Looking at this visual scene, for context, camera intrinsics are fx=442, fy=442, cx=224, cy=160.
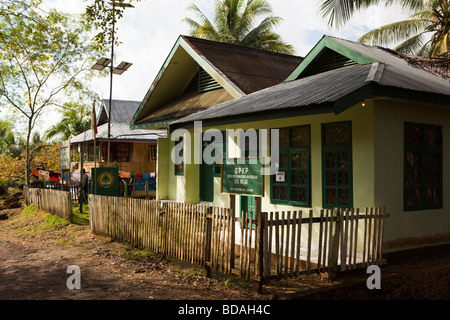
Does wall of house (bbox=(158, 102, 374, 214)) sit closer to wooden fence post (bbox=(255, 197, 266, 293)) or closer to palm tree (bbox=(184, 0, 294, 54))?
wooden fence post (bbox=(255, 197, 266, 293))

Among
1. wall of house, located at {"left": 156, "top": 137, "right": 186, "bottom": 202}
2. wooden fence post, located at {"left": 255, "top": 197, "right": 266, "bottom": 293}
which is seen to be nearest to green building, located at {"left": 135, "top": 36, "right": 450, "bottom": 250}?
wooden fence post, located at {"left": 255, "top": 197, "right": 266, "bottom": 293}

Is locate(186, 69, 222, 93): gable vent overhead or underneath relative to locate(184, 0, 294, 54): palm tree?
underneath

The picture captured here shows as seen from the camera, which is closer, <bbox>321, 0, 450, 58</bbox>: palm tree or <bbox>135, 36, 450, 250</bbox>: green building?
<bbox>135, 36, 450, 250</bbox>: green building

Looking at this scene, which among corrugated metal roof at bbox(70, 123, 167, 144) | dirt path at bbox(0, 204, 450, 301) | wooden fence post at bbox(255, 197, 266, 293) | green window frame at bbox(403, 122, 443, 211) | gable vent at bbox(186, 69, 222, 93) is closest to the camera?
wooden fence post at bbox(255, 197, 266, 293)

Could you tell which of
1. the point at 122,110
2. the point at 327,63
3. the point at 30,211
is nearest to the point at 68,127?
the point at 122,110

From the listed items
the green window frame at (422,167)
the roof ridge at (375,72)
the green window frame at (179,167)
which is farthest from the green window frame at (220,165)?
the green window frame at (422,167)

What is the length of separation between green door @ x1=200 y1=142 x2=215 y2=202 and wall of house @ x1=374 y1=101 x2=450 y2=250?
25.0ft

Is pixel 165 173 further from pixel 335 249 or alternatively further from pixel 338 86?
pixel 335 249

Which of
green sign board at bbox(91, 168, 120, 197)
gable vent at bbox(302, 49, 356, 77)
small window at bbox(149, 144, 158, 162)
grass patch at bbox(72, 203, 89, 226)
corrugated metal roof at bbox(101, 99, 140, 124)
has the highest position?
corrugated metal roof at bbox(101, 99, 140, 124)

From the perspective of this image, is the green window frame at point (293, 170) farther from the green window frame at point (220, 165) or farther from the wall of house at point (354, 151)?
the green window frame at point (220, 165)

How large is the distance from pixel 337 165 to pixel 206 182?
726 centimetres

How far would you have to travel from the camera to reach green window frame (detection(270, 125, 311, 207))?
31.2 ft

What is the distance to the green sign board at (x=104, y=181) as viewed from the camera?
1378 centimetres

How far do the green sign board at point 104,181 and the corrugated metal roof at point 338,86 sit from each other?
464 cm
